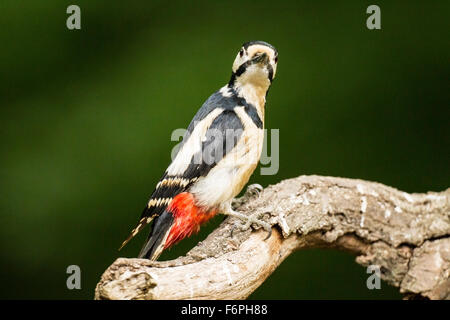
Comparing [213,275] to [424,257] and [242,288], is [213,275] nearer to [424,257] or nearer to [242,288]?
[242,288]

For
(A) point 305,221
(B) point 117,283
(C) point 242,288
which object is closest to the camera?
(B) point 117,283

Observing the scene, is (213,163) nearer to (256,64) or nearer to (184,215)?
(184,215)

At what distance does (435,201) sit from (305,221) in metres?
0.60

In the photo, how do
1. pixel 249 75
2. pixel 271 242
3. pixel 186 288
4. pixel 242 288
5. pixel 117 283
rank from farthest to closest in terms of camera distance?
pixel 249 75 < pixel 271 242 < pixel 242 288 < pixel 186 288 < pixel 117 283

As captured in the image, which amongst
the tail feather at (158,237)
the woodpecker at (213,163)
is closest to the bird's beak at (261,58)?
the woodpecker at (213,163)

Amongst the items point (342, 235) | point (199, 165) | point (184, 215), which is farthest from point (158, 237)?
point (342, 235)

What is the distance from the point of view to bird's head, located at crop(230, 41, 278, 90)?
223cm

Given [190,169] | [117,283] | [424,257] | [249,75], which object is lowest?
[424,257]

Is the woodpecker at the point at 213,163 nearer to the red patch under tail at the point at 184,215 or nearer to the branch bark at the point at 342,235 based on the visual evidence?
the red patch under tail at the point at 184,215

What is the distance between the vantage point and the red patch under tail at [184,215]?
6.93ft

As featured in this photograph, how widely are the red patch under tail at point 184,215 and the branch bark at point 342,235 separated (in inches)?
3.8

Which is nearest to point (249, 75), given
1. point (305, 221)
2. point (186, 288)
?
point (305, 221)

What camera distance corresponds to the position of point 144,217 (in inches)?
80.7

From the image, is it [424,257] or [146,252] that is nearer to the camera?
[146,252]
